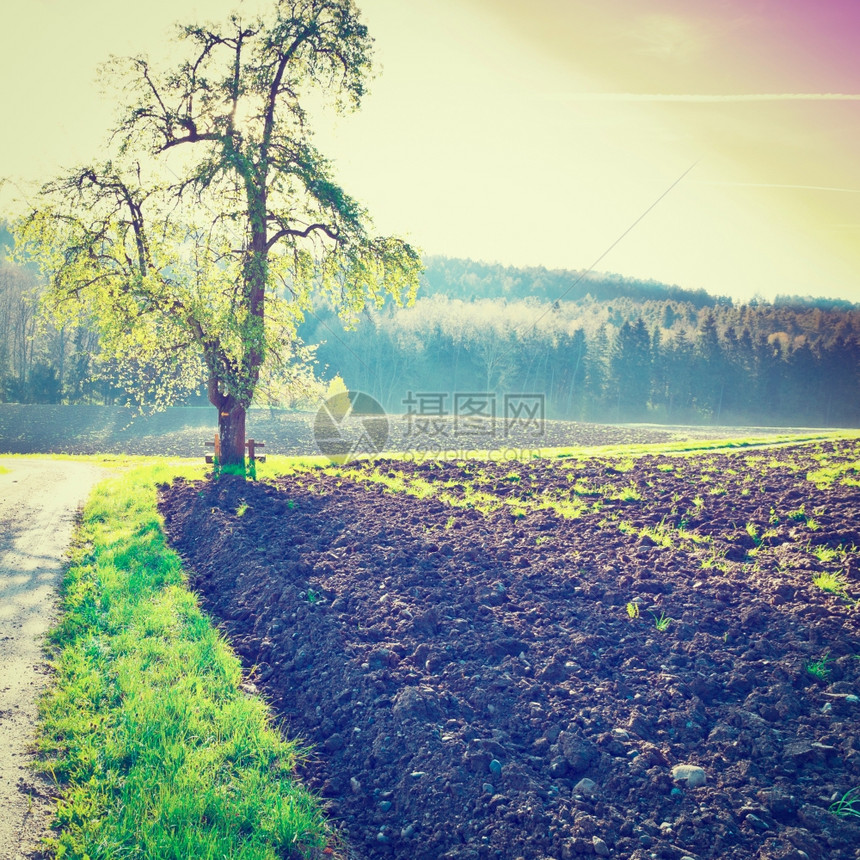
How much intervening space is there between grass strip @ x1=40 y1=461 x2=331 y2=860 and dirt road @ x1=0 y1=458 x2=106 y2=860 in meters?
0.17

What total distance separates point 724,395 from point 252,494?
92088 mm

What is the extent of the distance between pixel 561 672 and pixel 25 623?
6584 mm

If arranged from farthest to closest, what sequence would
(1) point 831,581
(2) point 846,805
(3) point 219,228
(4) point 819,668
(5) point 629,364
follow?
(5) point 629,364 < (3) point 219,228 < (1) point 831,581 < (4) point 819,668 < (2) point 846,805

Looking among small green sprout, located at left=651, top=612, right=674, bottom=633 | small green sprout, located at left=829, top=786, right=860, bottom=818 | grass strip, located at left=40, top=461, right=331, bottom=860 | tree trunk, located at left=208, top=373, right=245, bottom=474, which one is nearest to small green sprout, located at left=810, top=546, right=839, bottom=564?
small green sprout, located at left=651, top=612, right=674, bottom=633

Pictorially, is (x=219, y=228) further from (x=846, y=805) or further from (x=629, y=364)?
(x=629, y=364)

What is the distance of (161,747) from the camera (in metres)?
5.01

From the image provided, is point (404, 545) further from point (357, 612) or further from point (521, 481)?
point (521, 481)

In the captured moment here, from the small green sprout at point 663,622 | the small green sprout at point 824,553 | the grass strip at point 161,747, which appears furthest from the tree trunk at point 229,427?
the small green sprout at point 824,553

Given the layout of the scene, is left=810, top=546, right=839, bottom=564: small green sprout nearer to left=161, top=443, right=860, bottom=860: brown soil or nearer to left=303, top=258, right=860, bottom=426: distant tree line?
left=161, top=443, right=860, bottom=860: brown soil

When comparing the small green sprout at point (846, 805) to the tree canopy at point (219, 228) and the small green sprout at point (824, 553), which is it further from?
the tree canopy at point (219, 228)

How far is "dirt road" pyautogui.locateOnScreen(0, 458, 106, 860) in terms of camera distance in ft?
13.8

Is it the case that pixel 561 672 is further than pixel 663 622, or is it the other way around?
pixel 663 622

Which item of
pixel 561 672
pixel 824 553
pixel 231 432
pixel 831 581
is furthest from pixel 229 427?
pixel 831 581

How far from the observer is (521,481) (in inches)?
584
